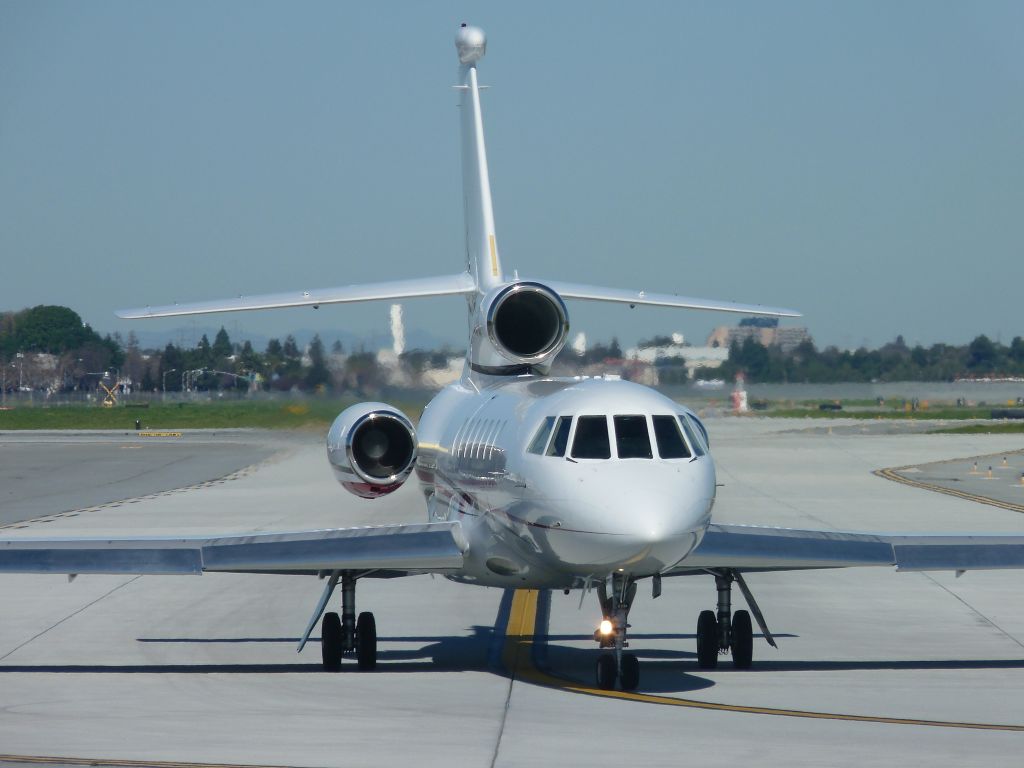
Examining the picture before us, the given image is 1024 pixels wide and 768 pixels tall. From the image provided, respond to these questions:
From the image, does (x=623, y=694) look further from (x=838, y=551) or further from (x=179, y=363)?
(x=179, y=363)

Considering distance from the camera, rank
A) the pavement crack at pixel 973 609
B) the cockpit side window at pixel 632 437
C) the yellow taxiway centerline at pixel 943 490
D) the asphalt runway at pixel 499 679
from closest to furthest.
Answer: the asphalt runway at pixel 499 679
the cockpit side window at pixel 632 437
the pavement crack at pixel 973 609
the yellow taxiway centerline at pixel 943 490

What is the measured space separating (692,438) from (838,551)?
2.59 m

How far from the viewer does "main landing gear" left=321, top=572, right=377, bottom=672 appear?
55.6ft

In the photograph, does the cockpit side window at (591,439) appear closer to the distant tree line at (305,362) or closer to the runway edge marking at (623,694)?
the runway edge marking at (623,694)

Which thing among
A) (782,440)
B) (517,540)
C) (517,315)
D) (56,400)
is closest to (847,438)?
(782,440)

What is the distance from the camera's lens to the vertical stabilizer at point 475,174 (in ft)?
81.4

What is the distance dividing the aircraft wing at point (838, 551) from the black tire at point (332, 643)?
145 inches

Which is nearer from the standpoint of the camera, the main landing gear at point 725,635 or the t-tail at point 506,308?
the main landing gear at point 725,635

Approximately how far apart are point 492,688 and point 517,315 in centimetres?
705

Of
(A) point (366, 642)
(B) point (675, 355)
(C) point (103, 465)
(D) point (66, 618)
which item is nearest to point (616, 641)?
(A) point (366, 642)

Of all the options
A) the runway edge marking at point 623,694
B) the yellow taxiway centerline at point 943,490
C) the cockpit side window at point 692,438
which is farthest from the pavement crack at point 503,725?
the yellow taxiway centerline at point 943,490

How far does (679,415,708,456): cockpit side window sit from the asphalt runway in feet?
7.73

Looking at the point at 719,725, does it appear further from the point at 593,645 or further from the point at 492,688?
the point at 593,645

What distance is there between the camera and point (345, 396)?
32.6m
